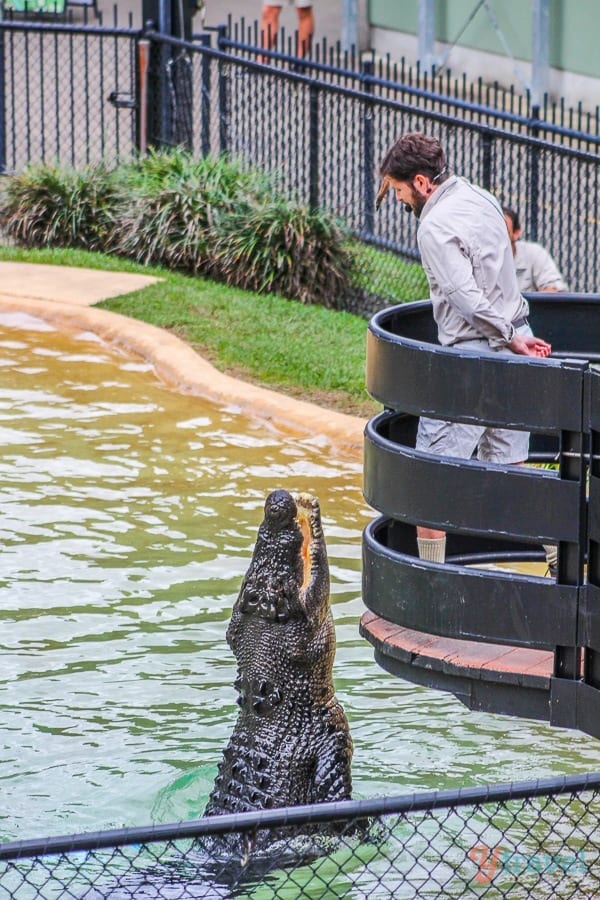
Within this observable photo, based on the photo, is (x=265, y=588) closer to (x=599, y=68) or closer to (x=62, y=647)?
(x=62, y=647)

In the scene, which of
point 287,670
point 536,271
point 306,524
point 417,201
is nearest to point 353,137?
point 536,271

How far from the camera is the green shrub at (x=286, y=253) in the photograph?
13883 millimetres

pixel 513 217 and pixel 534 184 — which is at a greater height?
pixel 534 184

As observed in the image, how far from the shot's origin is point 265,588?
591cm

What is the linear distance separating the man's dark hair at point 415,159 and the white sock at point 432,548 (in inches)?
55.8

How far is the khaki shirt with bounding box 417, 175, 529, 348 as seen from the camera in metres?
6.23

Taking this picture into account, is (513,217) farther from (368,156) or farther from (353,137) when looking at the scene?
(353,137)

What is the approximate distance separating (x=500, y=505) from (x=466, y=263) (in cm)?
132

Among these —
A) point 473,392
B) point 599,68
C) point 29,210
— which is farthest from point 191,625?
point 599,68

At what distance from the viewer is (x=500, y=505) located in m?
5.28

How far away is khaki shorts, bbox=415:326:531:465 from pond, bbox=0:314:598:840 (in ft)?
4.17

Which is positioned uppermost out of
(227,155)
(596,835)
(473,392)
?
(227,155)

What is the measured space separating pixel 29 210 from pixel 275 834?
10492mm

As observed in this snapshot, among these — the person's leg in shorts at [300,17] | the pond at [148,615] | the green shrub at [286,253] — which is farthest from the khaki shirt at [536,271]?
the person's leg in shorts at [300,17]
